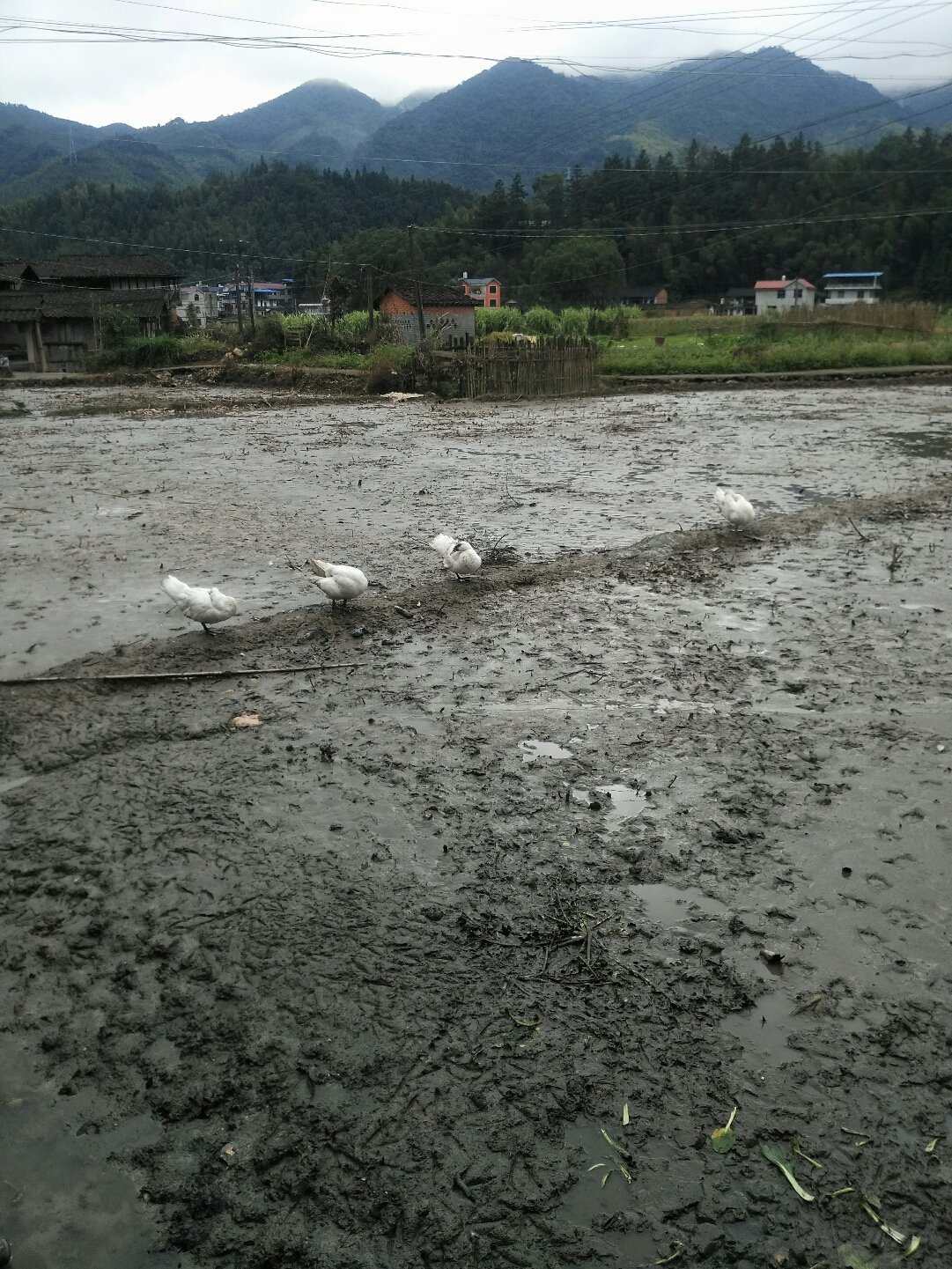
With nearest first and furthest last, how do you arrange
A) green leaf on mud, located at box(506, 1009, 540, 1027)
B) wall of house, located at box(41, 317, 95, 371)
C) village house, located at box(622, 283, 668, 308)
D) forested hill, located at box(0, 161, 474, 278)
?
green leaf on mud, located at box(506, 1009, 540, 1027) → wall of house, located at box(41, 317, 95, 371) → village house, located at box(622, 283, 668, 308) → forested hill, located at box(0, 161, 474, 278)

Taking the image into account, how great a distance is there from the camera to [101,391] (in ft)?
106

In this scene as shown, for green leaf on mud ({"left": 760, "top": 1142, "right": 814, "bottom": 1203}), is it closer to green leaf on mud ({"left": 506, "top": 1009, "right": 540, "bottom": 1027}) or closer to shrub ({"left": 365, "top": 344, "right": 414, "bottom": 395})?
green leaf on mud ({"left": 506, "top": 1009, "right": 540, "bottom": 1027})

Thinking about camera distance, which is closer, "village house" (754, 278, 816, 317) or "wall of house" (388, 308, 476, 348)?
"wall of house" (388, 308, 476, 348)

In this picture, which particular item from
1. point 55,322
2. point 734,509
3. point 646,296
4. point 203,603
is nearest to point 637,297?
point 646,296

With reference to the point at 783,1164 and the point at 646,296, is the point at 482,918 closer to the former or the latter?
the point at 783,1164

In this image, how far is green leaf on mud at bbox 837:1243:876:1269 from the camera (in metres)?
2.41

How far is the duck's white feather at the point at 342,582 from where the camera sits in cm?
714

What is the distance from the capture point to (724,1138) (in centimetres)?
277

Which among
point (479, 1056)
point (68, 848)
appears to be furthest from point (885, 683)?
point (68, 848)

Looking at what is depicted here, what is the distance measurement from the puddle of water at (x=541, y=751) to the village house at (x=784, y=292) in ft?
248

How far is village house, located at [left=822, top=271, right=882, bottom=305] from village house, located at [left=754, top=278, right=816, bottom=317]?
120cm

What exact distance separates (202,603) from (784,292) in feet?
254

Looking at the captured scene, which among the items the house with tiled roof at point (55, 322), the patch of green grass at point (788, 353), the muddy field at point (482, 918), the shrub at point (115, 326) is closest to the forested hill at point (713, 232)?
the house with tiled roof at point (55, 322)

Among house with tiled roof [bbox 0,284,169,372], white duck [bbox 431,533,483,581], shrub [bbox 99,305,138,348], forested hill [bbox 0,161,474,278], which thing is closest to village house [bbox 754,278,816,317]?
forested hill [bbox 0,161,474,278]
